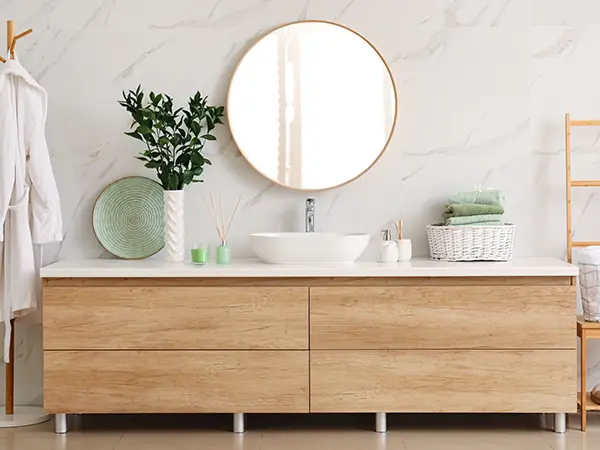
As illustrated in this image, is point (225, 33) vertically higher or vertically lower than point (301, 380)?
higher

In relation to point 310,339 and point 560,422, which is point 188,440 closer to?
point 310,339

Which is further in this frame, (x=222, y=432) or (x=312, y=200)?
(x=312, y=200)

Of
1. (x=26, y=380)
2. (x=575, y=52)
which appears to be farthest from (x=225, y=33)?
(x=26, y=380)

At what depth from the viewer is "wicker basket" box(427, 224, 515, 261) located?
3652mm

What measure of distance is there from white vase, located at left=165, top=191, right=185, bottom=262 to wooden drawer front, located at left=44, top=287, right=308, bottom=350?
277mm

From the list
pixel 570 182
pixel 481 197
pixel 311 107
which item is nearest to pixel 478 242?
pixel 481 197

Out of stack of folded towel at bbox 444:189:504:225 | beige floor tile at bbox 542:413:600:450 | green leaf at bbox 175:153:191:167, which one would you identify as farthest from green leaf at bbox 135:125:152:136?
beige floor tile at bbox 542:413:600:450

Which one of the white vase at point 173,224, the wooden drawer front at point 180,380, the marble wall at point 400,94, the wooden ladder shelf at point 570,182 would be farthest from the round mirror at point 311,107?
the wooden drawer front at point 180,380

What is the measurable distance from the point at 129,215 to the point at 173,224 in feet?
0.99

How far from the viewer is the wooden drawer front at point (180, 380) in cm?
351

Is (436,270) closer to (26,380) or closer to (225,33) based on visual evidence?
(225,33)

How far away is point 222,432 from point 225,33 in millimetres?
1777

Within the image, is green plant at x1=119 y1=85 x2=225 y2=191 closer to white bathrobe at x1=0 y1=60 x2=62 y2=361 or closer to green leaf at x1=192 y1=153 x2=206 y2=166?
green leaf at x1=192 y1=153 x2=206 y2=166

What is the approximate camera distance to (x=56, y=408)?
3535 millimetres
